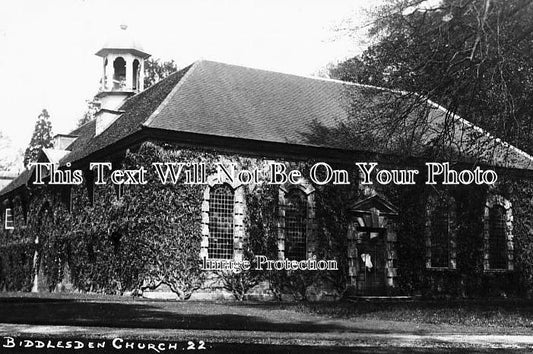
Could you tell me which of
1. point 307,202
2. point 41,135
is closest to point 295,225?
point 307,202

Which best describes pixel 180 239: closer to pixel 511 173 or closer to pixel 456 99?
pixel 456 99

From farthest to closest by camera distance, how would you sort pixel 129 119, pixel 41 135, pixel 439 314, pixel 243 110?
pixel 41 135
pixel 129 119
pixel 243 110
pixel 439 314

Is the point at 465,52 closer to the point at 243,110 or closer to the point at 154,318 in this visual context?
the point at 243,110

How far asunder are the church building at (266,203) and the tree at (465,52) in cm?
173

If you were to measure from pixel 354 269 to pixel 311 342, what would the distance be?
56.6 feet

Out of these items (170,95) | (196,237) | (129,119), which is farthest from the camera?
(129,119)

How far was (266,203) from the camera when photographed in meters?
27.1

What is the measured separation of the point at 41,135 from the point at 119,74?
33118mm

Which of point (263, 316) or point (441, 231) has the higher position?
point (441, 231)

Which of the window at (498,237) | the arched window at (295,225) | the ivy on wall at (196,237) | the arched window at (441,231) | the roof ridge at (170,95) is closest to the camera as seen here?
the ivy on wall at (196,237)

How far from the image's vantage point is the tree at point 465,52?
1867cm

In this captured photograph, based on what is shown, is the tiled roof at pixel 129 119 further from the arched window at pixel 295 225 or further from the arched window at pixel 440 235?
the arched window at pixel 440 235

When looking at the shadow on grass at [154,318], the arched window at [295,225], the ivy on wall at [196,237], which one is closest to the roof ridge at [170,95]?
the ivy on wall at [196,237]

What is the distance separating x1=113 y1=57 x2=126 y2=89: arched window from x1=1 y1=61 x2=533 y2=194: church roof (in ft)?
4.04
